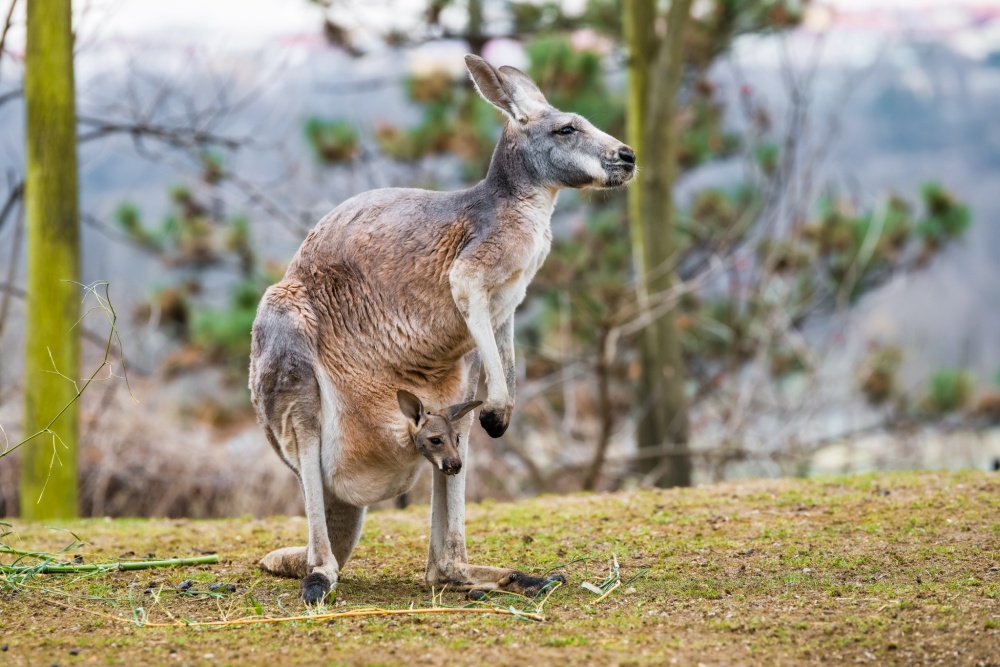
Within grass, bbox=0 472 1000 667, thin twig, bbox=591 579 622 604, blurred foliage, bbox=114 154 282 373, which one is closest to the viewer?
grass, bbox=0 472 1000 667

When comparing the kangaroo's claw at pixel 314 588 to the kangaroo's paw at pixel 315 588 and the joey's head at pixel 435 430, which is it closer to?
the kangaroo's paw at pixel 315 588

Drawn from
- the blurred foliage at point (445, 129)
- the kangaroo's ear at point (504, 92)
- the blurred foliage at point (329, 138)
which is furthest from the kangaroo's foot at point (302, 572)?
the blurred foliage at point (329, 138)

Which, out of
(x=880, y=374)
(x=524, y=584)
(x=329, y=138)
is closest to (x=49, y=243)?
(x=524, y=584)

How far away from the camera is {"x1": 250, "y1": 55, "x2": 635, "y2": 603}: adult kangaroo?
3.71 meters

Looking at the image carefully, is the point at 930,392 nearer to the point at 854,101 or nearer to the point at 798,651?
the point at 854,101

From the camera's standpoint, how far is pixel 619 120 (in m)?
10.2

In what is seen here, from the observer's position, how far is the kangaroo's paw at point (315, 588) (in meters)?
3.55

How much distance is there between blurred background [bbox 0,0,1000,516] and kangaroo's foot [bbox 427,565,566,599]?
3520mm

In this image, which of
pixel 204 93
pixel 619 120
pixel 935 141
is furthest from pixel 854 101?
pixel 204 93

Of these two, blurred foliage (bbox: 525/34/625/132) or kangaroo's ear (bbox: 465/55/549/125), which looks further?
blurred foliage (bbox: 525/34/625/132)

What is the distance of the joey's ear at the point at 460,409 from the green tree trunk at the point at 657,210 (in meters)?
4.56

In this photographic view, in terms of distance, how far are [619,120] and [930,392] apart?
13.4 ft

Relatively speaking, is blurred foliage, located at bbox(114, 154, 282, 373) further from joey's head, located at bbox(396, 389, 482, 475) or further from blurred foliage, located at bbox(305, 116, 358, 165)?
joey's head, located at bbox(396, 389, 482, 475)

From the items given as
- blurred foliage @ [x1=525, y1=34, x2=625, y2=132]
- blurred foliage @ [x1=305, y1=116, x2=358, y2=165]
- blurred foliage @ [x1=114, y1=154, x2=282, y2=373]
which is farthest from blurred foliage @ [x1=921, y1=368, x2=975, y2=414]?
blurred foliage @ [x1=114, y1=154, x2=282, y2=373]
